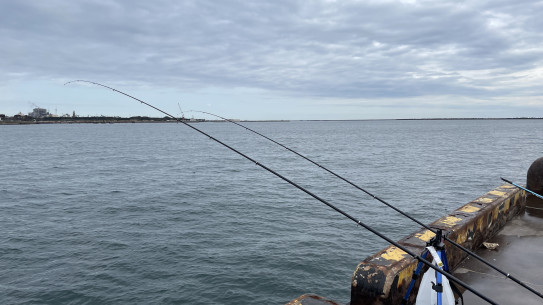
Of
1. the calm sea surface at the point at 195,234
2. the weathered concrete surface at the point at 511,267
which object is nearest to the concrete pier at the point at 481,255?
the weathered concrete surface at the point at 511,267

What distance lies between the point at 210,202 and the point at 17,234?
854 centimetres

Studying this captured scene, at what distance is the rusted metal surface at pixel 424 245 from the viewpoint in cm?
419

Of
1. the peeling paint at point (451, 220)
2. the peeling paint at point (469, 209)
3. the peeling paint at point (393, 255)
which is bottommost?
the peeling paint at point (393, 255)

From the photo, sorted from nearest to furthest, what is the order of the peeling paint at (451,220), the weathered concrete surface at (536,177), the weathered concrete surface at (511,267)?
the weathered concrete surface at (511,267) < the peeling paint at (451,220) < the weathered concrete surface at (536,177)

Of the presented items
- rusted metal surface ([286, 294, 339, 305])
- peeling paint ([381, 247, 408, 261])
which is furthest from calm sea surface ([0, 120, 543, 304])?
rusted metal surface ([286, 294, 339, 305])

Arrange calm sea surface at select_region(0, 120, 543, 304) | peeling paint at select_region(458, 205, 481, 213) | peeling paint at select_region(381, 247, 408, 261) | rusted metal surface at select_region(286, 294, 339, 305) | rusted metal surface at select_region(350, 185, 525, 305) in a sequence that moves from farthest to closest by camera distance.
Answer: calm sea surface at select_region(0, 120, 543, 304)
peeling paint at select_region(458, 205, 481, 213)
peeling paint at select_region(381, 247, 408, 261)
rusted metal surface at select_region(350, 185, 525, 305)
rusted metal surface at select_region(286, 294, 339, 305)

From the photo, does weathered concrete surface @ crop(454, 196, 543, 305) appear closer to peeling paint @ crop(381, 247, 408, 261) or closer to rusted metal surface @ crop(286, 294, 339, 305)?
peeling paint @ crop(381, 247, 408, 261)

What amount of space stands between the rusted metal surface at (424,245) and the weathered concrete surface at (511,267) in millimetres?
217

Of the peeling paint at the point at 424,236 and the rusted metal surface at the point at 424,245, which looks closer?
the rusted metal surface at the point at 424,245

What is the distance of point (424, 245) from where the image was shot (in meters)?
5.11

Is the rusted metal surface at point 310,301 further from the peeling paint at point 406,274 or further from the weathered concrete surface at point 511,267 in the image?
the weathered concrete surface at point 511,267

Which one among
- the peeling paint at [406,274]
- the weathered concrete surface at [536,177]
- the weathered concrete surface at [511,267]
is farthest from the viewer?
the weathered concrete surface at [536,177]

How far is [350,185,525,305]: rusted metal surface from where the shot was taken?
165 inches

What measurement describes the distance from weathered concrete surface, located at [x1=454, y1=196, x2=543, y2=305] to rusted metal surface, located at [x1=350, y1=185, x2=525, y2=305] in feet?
0.71
